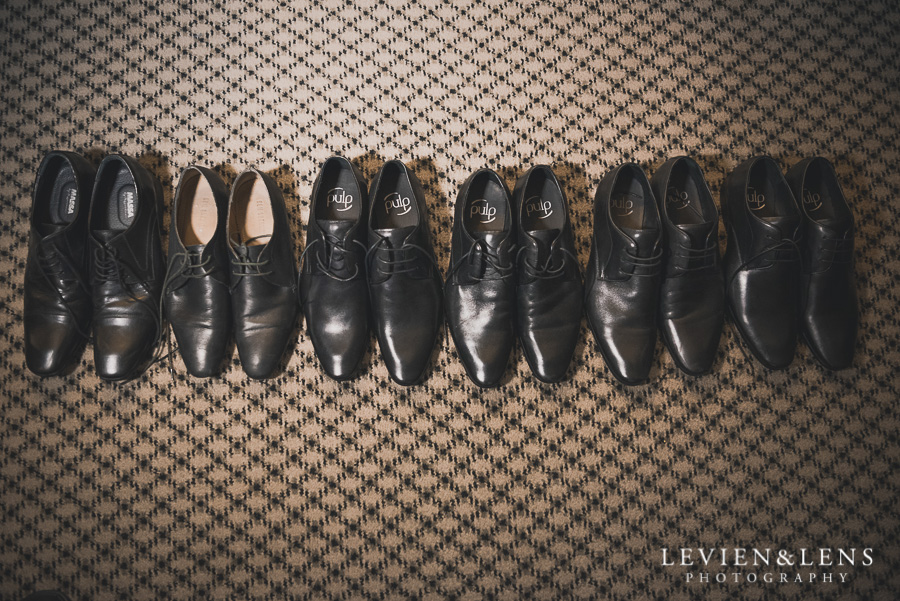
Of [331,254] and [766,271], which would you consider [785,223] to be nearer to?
[766,271]

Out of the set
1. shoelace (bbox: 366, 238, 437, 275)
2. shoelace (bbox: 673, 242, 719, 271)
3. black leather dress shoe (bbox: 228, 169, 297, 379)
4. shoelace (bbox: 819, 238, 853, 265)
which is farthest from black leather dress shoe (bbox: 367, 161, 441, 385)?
shoelace (bbox: 819, 238, 853, 265)

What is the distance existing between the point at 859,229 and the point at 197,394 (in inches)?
71.2

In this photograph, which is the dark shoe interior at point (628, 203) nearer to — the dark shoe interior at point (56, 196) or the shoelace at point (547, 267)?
the shoelace at point (547, 267)

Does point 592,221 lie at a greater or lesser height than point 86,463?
greater

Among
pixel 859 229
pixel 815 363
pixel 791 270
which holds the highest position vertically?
pixel 859 229

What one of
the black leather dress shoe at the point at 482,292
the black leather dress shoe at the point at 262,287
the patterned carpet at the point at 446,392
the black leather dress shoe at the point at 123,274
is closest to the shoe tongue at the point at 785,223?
the patterned carpet at the point at 446,392

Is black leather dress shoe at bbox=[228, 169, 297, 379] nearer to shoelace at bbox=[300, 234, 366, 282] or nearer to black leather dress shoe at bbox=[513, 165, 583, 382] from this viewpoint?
shoelace at bbox=[300, 234, 366, 282]

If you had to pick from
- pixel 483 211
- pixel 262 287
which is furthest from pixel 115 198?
pixel 483 211

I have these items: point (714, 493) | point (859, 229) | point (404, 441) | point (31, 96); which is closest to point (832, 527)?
point (714, 493)

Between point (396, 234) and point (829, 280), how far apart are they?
1.06 meters

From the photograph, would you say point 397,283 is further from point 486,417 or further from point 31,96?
point 31,96

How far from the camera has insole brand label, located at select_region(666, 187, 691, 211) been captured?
130cm

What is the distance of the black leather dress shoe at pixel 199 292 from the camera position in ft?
4.03

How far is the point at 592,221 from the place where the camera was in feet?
4.56
